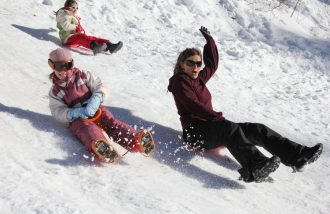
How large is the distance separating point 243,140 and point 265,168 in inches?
16.5

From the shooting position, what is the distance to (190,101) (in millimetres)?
4711

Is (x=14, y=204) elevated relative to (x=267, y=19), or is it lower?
lower

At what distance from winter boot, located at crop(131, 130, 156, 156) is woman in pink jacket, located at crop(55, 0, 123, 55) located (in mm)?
3330

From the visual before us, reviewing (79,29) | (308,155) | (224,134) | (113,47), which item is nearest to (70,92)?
(224,134)

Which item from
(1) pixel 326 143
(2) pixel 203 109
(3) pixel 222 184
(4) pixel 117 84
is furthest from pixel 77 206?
(1) pixel 326 143

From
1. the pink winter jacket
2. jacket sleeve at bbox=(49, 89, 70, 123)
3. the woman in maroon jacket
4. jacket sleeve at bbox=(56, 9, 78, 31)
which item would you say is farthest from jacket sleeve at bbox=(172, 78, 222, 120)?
jacket sleeve at bbox=(56, 9, 78, 31)

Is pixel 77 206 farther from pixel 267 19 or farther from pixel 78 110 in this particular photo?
pixel 267 19

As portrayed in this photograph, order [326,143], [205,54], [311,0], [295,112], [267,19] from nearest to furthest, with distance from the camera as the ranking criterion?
[205,54] < [326,143] < [295,112] < [267,19] < [311,0]

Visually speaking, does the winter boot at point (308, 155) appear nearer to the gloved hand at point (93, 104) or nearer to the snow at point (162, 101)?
the snow at point (162, 101)

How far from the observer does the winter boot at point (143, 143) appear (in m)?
4.26

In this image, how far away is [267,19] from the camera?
10047 millimetres

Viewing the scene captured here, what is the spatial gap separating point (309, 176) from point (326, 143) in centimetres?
129

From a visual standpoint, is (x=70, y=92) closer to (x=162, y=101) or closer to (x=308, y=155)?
(x=162, y=101)

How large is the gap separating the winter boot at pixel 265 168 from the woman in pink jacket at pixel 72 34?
4103 millimetres
